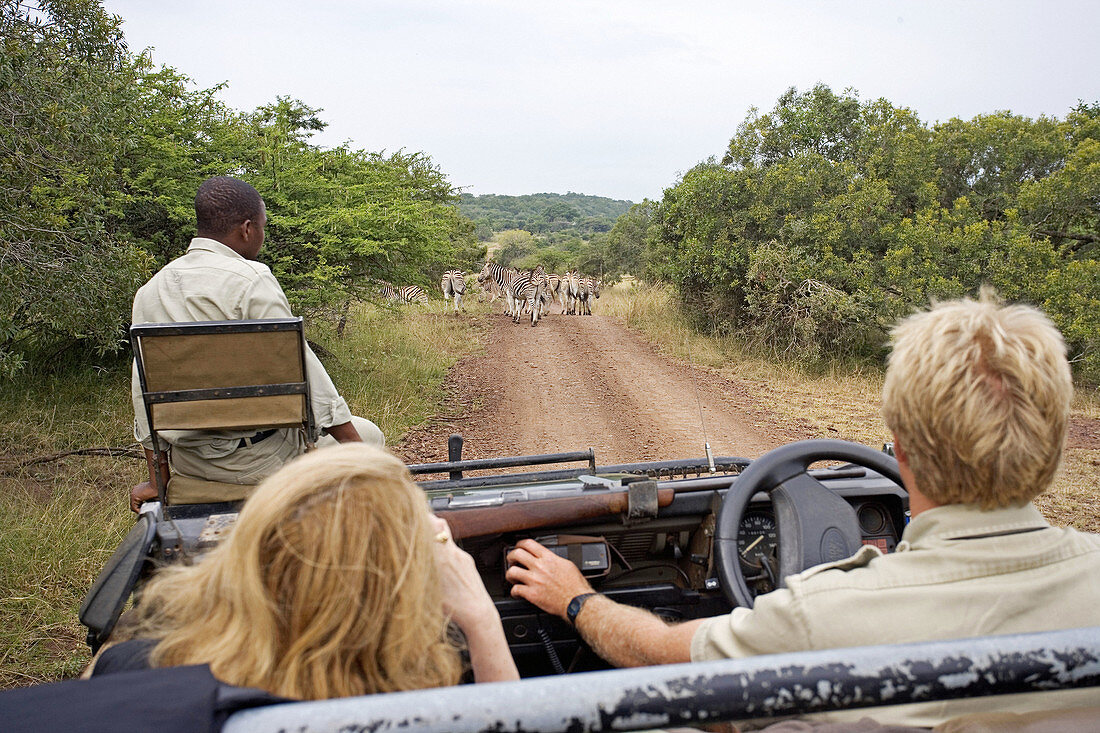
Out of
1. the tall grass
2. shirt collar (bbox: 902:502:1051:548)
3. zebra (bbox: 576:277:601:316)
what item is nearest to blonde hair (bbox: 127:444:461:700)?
shirt collar (bbox: 902:502:1051:548)

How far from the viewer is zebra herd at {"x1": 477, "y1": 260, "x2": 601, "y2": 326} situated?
Answer: 21.3 meters

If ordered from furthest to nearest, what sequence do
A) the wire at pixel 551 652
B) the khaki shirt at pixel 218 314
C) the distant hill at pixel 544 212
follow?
1. the distant hill at pixel 544 212
2. the khaki shirt at pixel 218 314
3. the wire at pixel 551 652

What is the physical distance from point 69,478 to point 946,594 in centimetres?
597

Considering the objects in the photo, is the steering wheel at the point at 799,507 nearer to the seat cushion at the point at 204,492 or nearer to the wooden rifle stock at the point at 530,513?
the wooden rifle stock at the point at 530,513

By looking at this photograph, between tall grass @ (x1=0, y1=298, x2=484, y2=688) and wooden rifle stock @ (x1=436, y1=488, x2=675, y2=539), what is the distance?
2.51 m

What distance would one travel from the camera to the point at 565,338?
1686 cm

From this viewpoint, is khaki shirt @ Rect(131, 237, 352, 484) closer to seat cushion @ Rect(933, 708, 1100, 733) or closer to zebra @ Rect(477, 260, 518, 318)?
seat cushion @ Rect(933, 708, 1100, 733)

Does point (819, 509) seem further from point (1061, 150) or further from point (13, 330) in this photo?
point (1061, 150)

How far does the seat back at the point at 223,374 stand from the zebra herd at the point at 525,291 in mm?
16500

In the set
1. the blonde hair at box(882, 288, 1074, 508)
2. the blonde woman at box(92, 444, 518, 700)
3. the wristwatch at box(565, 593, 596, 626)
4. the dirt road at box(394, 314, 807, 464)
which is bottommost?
the dirt road at box(394, 314, 807, 464)

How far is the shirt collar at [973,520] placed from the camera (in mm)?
1550

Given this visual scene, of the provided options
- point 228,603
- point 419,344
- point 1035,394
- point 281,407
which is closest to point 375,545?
point 228,603

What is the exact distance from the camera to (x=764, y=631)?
1.58 m

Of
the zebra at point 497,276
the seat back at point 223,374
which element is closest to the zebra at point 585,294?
the zebra at point 497,276
